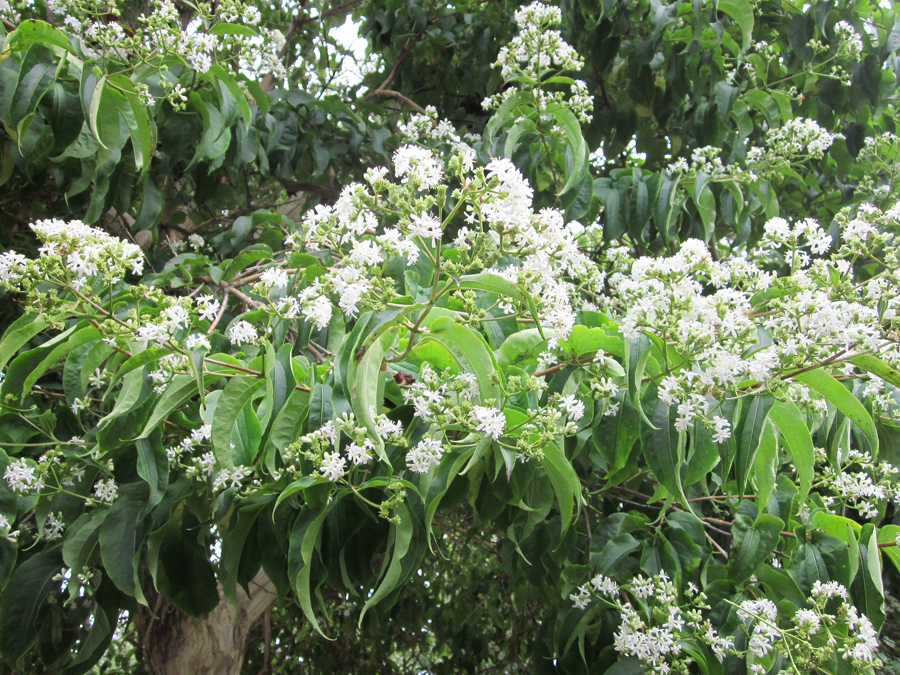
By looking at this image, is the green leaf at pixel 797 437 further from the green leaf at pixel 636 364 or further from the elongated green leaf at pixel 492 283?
the elongated green leaf at pixel 492 283

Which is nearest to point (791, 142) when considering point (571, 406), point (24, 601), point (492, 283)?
point (571, 406)

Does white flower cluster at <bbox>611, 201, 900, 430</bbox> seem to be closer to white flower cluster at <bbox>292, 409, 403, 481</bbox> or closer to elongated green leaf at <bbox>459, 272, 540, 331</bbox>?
elongated green leaf at <bbox>459, 272, 540, 331</bbox>

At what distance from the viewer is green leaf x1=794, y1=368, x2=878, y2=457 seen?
1214 millimetres

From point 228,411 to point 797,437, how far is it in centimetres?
110

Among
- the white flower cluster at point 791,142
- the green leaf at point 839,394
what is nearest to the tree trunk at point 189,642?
the green leaf at point 839,394

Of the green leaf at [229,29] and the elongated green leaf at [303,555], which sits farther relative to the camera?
the green leaf at [229,29]

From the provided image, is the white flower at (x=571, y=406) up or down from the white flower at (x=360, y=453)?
up

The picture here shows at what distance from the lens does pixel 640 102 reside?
2.85 meters

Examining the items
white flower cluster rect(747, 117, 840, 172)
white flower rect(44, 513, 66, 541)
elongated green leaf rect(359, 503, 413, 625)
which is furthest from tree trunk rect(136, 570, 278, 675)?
white flower cluster rect(747, 117, 840, 172)

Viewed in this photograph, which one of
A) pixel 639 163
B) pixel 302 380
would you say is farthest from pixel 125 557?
pixel 639 163

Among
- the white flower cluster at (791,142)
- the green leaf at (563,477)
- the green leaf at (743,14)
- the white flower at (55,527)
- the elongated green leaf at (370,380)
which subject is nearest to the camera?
the elongated green leaf at (370,380)

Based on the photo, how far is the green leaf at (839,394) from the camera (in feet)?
3.98

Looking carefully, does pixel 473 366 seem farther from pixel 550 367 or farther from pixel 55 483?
pixel 55 483

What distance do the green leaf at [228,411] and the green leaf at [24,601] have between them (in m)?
0.70
